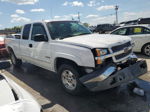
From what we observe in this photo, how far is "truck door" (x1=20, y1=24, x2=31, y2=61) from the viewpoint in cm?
610

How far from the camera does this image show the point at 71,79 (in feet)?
14.4

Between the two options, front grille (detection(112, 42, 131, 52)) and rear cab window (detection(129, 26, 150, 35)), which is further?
rear cab window (detection(129, 26, 150, 35))

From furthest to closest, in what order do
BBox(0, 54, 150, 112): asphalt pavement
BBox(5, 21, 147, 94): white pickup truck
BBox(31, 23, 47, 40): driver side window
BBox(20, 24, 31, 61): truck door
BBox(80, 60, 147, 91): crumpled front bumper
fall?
1. BBox(20, 24, 31, 61): truck door
2. BBox(31, 23, 47, 40): driver side window
3. BBox(0, 54, 150, 112): asphalt pavement
4. BBox(5, 21, 147, 94): white pickup truck
5. BBox(80, 60, 147, 91): crumpled front bumper

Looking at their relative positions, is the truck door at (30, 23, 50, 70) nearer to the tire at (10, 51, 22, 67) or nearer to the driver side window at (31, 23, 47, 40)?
Result: the driver side window at (31, 23, 47, 40)

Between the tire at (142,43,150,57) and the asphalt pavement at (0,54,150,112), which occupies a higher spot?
the tire at (142,43,150,57)

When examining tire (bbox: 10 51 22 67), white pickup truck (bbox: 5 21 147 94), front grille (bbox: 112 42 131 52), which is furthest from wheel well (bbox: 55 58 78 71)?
tire (bbox: 10 51 22 67)

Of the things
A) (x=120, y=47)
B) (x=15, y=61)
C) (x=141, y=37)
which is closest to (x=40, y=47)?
(x=120, y=47)

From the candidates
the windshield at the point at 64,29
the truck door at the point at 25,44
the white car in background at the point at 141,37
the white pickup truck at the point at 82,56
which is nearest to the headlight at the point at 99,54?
the white pickup truck at the point at 82,56

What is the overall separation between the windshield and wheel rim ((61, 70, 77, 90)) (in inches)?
39.9

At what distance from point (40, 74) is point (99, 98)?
3106 mm

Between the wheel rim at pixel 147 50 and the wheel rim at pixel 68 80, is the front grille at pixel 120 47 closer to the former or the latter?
the wheel rim at pixel 68 80

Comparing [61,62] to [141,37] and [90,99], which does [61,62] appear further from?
[141,37]

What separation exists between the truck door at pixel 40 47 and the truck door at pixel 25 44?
1.21ft

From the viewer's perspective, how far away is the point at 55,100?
4332 mm
